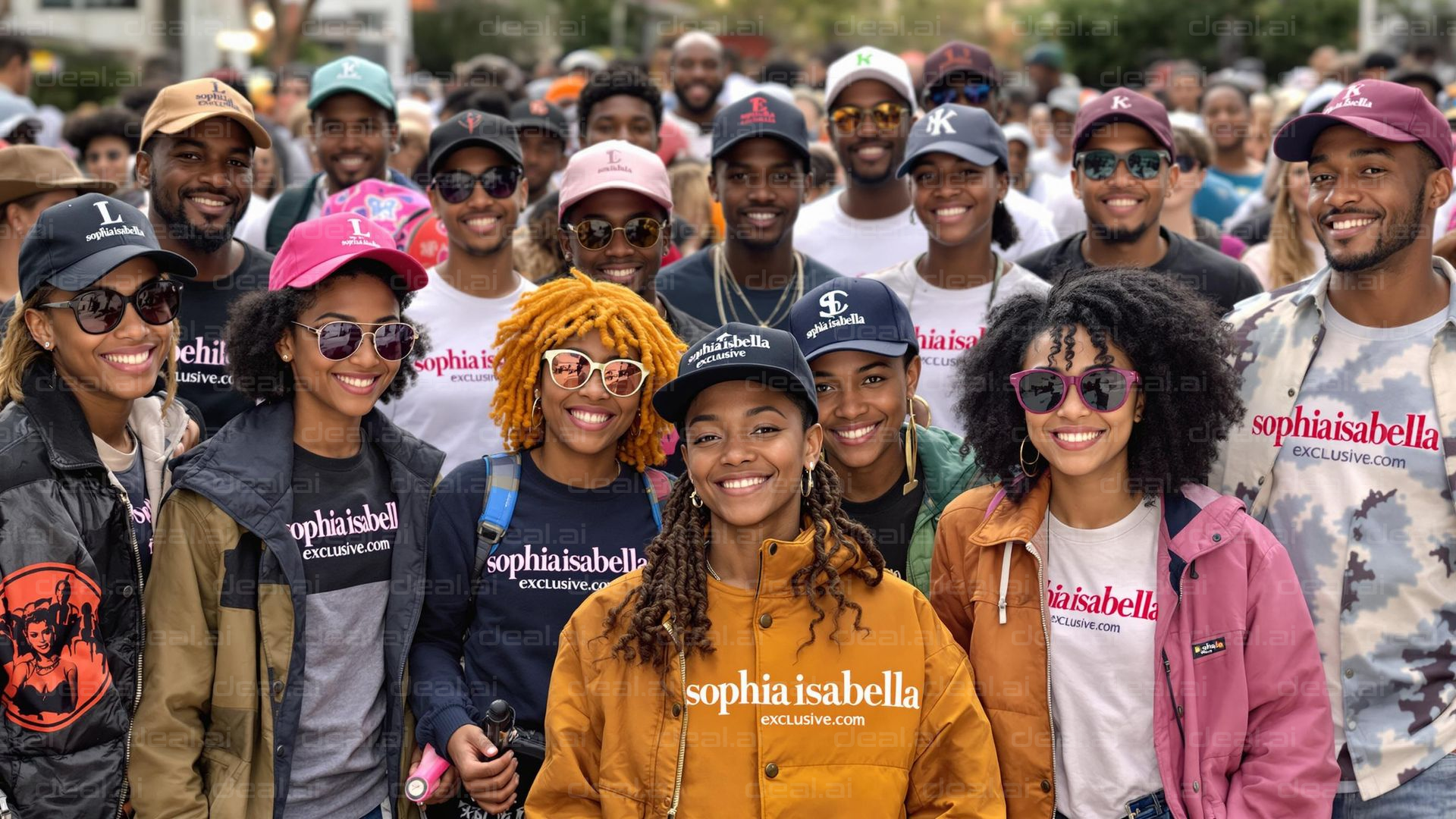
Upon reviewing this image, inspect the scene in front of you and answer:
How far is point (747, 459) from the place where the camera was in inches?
139

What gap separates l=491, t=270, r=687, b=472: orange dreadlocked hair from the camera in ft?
13.9

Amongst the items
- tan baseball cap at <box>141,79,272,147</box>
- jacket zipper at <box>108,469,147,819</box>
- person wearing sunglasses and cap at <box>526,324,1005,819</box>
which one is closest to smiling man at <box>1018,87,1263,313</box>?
person wearing sunglasses and cap at <box>526,324,1005,819</box>

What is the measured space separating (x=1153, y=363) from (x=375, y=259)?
2318 millimetres

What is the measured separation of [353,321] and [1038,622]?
218cm

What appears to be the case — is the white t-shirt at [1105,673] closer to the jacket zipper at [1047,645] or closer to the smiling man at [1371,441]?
the jacket zipper at [1047,645]

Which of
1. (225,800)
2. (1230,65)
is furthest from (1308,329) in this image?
(1230,65)

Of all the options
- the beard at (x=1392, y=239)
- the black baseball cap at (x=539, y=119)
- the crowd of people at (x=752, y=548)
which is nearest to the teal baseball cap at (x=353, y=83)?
the black baseball cap at (x=539, y=119)

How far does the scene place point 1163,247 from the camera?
5.74 meters

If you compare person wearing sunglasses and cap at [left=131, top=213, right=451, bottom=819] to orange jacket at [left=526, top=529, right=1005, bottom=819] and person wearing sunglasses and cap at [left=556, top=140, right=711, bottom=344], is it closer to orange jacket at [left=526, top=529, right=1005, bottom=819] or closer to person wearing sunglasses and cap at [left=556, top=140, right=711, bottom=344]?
orange jacket at [left=526, top=529, right=1005, bottom=819]

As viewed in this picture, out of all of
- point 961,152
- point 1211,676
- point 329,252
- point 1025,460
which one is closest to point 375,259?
point 329,252

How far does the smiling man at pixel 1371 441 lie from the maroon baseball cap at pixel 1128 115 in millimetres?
1394

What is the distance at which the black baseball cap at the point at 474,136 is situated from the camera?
575 cm

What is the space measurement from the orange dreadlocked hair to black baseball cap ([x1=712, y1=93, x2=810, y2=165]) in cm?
163

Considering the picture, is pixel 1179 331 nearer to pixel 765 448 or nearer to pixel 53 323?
pixel 765 448
